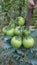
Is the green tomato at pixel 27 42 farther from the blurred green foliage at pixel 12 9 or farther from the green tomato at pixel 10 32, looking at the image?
the blurred green foliage at pixel 12 9

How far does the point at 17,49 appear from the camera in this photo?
1040 millimetres

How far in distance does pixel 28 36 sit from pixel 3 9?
1.84 feet

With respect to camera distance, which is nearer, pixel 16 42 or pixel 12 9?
pixel 16 42

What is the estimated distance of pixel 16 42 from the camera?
0.97 meters

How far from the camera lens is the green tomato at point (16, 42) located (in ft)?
3.14

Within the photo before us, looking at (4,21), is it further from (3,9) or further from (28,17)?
(28,17)

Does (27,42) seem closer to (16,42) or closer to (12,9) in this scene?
(16,42)

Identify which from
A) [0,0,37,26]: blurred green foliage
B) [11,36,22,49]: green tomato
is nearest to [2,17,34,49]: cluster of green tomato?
[11,36,22,49]: green tomato

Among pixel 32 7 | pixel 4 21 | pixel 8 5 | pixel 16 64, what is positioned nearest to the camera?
pixel 32 7

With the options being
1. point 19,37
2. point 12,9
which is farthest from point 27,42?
point 12,9

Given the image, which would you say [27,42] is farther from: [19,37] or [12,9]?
[12,9]

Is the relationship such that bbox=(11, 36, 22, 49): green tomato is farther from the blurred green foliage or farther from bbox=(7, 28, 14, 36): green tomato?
the blurred green foliage

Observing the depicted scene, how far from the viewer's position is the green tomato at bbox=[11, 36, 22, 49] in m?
0.96


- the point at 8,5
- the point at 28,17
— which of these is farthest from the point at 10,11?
the point at 28,17
